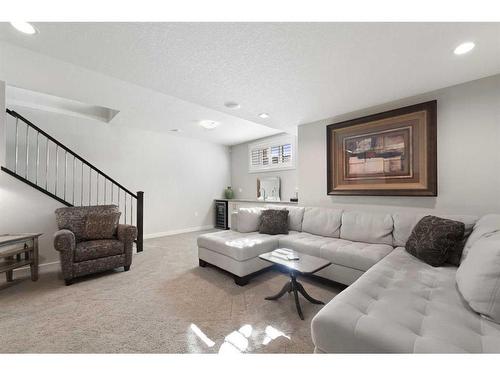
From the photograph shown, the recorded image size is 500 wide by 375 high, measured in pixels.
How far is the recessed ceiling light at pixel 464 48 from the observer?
5.16 ft

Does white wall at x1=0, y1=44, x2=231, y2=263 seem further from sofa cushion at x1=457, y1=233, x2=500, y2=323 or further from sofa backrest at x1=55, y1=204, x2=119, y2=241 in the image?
sofa cushion at x1=457, y1=233, x2=500, y2=323

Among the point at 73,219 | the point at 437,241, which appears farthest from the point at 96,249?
the point at 437,241

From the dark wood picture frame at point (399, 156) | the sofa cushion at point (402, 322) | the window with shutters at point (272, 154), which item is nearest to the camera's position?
the sofa cushion at point (402, 322)

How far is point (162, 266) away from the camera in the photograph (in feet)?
9.72

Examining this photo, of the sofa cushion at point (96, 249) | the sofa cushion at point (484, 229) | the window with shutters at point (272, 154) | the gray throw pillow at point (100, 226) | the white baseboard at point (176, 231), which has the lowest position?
the white baseboard at point (176, 231)

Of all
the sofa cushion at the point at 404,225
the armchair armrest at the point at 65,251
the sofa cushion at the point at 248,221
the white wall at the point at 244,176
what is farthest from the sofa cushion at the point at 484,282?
the white wall at the point at 244,176

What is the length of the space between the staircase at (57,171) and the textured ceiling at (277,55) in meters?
2.17

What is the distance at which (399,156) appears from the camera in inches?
102

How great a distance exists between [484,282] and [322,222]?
187 centimetres

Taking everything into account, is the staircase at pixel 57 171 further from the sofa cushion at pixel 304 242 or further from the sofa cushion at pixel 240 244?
the sofa cushion at pixel 304 242
